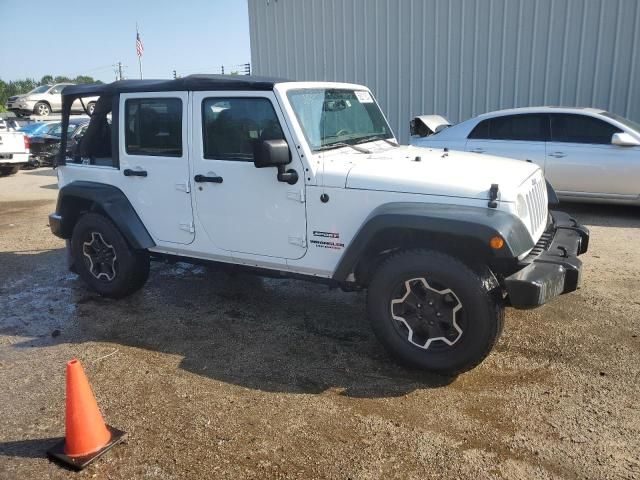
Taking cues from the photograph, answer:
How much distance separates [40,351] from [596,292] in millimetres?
4759

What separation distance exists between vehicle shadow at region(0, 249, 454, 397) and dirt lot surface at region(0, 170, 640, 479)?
0.06ft

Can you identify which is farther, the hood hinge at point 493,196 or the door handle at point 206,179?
the door handle at point 206,179

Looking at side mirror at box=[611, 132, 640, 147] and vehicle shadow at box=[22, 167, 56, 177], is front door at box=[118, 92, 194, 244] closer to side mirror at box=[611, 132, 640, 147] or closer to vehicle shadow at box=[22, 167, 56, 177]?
side mirror at box=[611, 132, 640, 147]

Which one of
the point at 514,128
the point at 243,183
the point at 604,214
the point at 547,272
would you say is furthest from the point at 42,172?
the point at 547,272

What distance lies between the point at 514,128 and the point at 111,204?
598 centimetres

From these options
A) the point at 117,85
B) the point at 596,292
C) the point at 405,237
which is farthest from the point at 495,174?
the point at 117,85

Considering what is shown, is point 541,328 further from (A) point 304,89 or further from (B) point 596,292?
(A) point 304,89

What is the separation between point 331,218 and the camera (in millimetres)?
3879

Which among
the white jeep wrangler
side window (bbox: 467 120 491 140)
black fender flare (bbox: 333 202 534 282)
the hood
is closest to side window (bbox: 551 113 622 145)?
side window (bbox: 467 120 491 140)

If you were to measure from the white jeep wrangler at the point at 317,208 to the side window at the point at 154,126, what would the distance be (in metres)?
0.01

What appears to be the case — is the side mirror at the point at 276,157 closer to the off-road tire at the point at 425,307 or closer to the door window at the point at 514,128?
the off-road tire at the point at 425,307

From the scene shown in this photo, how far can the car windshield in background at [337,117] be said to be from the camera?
13.4ft

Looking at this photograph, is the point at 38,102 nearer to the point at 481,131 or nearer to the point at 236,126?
the point at 481,131

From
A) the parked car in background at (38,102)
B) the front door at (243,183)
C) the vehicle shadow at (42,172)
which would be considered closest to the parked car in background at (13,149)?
the vehicle shadow at (42,172)
